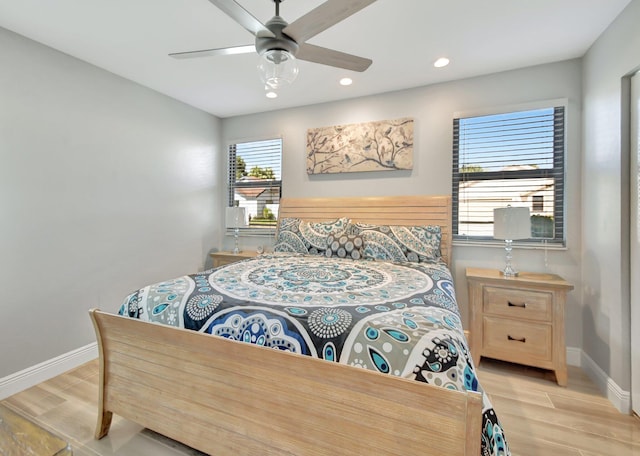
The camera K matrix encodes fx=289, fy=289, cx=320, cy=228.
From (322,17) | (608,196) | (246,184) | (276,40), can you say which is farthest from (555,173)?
(246,184)

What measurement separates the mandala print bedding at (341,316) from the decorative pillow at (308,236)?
2.64ft

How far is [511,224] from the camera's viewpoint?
2.41 m

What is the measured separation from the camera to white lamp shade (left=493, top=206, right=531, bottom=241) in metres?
2.38

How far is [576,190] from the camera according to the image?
8.33 feet

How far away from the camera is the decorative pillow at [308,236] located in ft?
9.55

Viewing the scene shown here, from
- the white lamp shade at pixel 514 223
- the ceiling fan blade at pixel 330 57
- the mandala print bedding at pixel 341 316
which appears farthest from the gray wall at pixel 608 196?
the ceiling fan blade at pixel 330 57

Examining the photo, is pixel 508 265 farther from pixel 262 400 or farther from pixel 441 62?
pixel 262 400

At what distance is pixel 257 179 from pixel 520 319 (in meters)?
3.31

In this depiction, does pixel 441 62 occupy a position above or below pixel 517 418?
above

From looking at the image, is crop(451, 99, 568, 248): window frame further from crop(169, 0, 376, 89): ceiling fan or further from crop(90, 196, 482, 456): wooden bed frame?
crop(90, 196, 482, 456): wooden bed frame

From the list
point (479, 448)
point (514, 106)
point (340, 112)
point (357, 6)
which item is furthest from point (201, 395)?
point (514, 106)

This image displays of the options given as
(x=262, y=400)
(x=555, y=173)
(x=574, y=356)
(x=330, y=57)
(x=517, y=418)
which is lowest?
(x=517, y=418)

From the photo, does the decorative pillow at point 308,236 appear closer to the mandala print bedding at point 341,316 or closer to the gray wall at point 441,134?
the gray wall at point 441,134

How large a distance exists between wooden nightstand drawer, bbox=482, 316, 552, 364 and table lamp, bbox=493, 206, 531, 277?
16.4 inches
